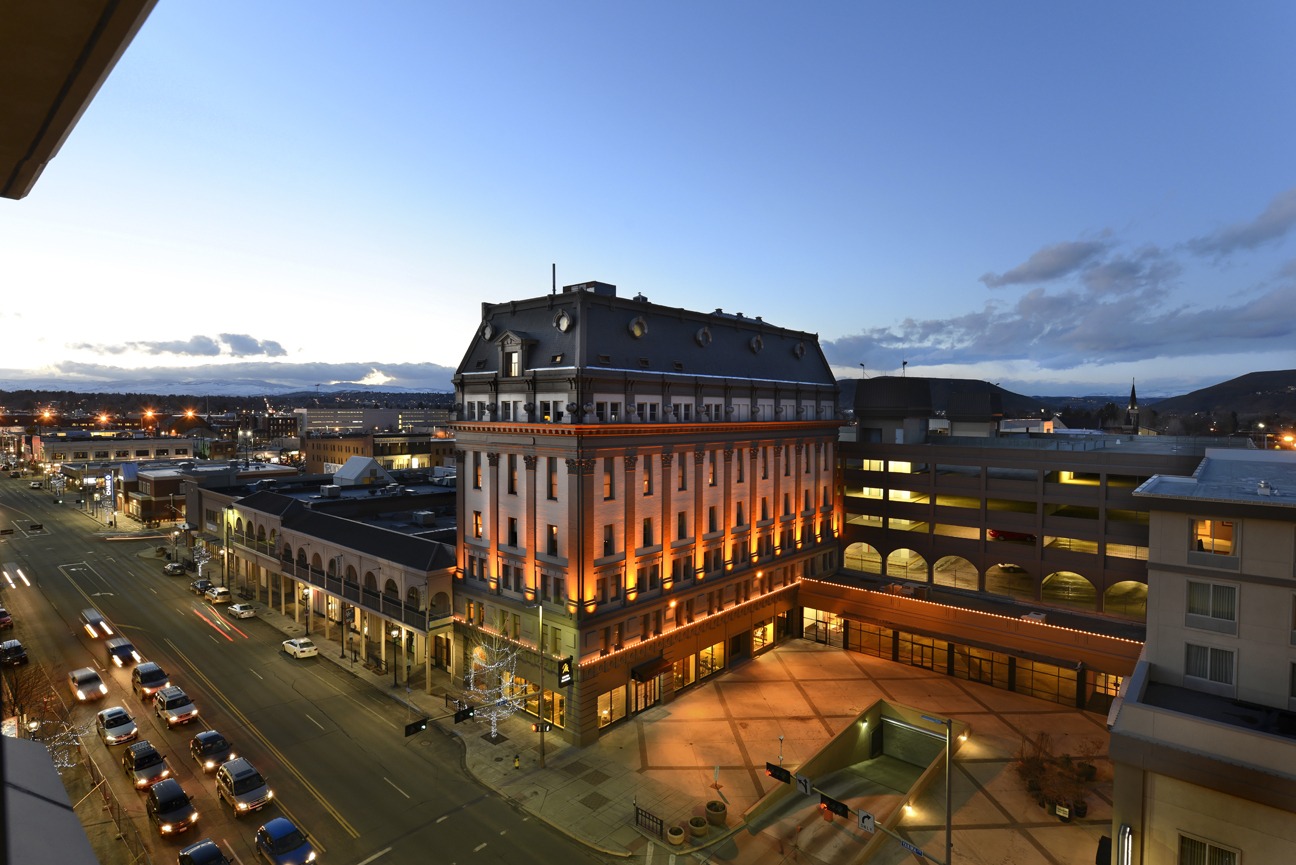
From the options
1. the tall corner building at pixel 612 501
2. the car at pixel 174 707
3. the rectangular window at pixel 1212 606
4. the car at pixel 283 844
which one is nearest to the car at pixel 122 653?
the car at pixel 174 707

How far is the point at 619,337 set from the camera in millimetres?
55938

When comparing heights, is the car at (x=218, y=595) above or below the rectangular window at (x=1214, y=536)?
below

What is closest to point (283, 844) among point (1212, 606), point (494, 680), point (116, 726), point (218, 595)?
point (494, 680)

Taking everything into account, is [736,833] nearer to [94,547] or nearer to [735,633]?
[735,633]

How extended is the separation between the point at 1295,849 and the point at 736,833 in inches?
970

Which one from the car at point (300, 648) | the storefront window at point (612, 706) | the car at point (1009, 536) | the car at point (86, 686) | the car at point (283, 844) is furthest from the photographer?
the car at point (1009, 536)

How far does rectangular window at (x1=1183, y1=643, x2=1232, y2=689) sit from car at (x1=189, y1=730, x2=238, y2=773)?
2167 inches

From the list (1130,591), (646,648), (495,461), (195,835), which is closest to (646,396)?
(495,461)

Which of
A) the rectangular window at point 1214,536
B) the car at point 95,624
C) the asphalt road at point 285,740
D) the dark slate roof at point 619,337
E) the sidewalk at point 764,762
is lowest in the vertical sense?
the sidewalk at point 764,762

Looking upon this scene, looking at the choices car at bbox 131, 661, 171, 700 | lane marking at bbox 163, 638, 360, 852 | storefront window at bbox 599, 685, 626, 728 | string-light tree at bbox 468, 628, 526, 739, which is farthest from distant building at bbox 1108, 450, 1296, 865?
car at bbox 131, 661, 171, 700

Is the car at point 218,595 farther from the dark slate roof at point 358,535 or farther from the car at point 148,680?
the car at point 148,680

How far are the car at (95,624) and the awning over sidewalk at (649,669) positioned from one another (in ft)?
172

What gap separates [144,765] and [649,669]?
33.1 m

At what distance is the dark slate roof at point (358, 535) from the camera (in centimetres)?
5854
